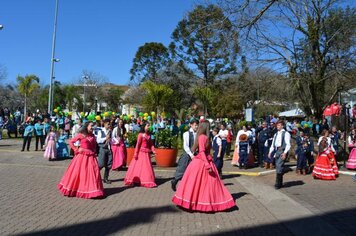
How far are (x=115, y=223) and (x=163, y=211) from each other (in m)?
1.25

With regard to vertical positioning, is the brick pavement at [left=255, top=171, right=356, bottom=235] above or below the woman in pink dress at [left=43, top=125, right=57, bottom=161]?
below

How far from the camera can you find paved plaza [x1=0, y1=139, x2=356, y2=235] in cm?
603

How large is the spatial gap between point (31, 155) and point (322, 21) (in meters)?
14.3

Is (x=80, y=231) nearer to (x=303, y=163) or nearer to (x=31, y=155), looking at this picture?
(x=303, y=163)

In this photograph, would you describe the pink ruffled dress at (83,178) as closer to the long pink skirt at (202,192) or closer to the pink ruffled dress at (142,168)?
the pink ruffled dress at (142,168)

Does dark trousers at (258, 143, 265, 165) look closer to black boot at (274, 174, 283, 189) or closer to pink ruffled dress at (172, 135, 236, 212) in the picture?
black boot at (274, 174, 283, 189)

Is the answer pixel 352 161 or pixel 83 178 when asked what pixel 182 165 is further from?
pixel 352 161

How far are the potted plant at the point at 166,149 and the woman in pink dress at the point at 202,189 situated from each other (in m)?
6.88

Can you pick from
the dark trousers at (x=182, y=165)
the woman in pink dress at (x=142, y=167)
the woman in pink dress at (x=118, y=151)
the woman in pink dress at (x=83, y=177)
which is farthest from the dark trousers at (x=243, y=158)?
the woman in pink dress at (x=83, y=177)

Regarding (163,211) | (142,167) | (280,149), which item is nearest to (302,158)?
(280,149)

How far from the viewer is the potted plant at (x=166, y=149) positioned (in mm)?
14297

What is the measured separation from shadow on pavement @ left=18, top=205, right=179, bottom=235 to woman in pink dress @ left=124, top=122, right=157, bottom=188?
243 centimetres

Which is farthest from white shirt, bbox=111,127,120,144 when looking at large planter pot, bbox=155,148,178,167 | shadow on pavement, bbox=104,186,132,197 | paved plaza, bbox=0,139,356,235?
shadow on pavement, bbox=104,186,132,197

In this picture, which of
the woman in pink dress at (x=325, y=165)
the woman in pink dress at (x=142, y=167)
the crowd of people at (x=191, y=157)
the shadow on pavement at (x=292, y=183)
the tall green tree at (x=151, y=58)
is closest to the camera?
the crowd of people at (x=191, y=157)
